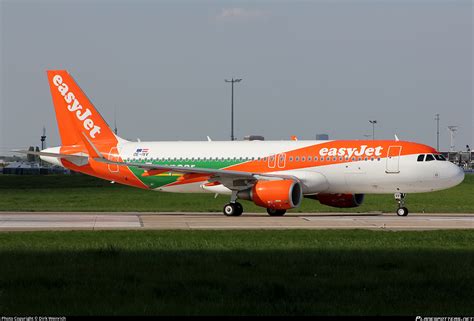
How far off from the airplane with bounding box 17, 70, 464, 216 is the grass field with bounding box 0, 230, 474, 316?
13.1 m

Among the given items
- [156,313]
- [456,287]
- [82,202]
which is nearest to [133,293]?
[156,313]

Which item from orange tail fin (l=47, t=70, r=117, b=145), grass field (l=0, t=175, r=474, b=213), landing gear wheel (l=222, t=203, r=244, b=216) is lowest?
grass field (l=0, t=175, r=474, b=213)

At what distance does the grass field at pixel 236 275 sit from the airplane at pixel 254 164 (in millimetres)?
13077

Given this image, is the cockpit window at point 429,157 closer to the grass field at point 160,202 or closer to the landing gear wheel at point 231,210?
the grass field at point 160,202

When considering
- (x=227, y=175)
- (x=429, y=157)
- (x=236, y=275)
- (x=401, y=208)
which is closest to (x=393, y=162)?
(x=429, y=157)

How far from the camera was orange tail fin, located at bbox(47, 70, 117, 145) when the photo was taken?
147 feet

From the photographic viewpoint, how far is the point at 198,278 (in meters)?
16.2

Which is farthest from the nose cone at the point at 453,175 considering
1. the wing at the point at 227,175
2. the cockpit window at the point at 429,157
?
the wing at the point at 227,175

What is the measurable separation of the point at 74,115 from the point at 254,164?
10.5 meters

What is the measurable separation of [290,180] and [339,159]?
267 cm

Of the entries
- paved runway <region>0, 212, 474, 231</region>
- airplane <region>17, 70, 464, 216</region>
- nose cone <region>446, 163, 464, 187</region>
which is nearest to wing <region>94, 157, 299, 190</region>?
→ airplane <region>17, 70, 464, 216</region>

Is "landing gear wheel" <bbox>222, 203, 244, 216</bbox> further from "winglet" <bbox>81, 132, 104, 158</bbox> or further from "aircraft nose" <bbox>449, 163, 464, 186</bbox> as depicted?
"aircraft nose" <bbox>449, 163, 464, 186</bbox>

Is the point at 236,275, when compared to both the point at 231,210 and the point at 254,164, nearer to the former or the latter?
the point at 231,210

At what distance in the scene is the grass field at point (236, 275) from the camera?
13.4 m
